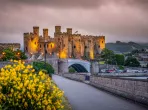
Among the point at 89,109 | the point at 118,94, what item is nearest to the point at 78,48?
the point at 118,94

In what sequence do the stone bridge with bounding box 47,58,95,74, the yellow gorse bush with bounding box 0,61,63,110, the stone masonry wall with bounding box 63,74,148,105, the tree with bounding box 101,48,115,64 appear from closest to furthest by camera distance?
the yellow gorse bush with bounding box 0,61,63,110
the stone masonry wall with bounding box 63,74,148,105
the stone bridge with bounding box 47,58,95,74
the tree with bounding box 101,48,115,64

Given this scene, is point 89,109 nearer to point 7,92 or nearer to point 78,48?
point 7,92

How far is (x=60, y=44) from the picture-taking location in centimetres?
12719

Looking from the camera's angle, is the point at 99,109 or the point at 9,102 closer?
the point at 9,102

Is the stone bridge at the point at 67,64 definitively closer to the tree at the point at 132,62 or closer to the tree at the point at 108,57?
the tree at the point at 132,62

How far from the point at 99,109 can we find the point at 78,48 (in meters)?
111

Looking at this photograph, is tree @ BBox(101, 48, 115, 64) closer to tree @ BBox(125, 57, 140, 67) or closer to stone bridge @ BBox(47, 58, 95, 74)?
tree @ BBox(125, 57, 140, 67)

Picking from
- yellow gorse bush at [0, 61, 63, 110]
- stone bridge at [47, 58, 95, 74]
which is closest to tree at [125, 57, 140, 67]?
stone bridge at [47, 58, 95, 74]

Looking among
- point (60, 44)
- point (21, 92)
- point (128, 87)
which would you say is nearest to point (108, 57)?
point (60, 44)

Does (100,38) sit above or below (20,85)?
above

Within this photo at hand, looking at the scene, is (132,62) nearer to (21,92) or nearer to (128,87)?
(128,87)

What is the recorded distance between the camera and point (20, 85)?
35.0ft

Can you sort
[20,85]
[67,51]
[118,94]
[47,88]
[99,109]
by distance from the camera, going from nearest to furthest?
[20,85]
[47,88]
[99,109]
[118,94]
[67,51]

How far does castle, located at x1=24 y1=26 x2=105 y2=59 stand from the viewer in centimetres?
12638
